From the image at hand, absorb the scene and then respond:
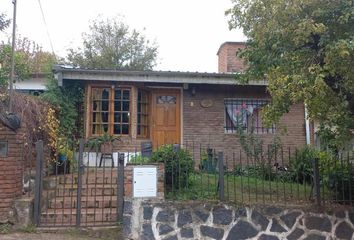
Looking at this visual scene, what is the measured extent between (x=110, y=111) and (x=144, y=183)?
6.07m

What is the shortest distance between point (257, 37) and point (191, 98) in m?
6.49

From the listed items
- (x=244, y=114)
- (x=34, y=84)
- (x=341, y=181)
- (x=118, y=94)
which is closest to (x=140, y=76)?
(x=118, y=94)

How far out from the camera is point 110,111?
12.8 meters

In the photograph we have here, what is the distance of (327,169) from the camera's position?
320 inches

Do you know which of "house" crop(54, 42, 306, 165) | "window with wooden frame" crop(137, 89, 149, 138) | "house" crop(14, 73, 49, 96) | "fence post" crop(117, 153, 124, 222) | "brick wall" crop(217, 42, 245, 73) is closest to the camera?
"fence post" crop(117, 153, 124, 222)

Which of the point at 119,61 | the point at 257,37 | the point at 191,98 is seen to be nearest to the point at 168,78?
the point at 191,98

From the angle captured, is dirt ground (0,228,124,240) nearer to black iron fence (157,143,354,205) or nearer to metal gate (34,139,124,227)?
metal gate (34,139,124,227)

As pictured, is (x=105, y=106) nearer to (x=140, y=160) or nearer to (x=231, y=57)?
(x=140, y=160)

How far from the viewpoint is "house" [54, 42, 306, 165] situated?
1264cm

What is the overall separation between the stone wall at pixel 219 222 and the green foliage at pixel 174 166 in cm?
63

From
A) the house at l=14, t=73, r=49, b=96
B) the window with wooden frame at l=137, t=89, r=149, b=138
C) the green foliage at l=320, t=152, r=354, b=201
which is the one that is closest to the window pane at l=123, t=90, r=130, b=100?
the window with wooden frame at l=137, t=89, r=149, b=138

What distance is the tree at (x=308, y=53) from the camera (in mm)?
5941

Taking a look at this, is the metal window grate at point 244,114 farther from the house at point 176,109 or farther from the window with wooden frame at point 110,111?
the window with wooden frame at point 110,111

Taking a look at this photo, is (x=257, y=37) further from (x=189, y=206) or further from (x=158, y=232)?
(x=158, y=232)
